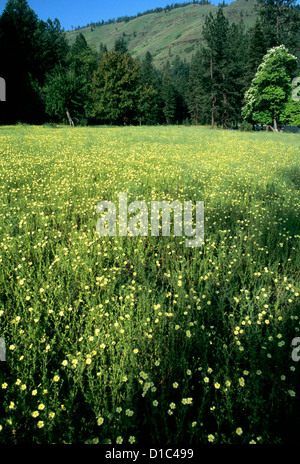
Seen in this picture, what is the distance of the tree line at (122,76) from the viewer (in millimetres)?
36625

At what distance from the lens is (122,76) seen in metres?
51.4

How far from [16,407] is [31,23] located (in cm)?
6359

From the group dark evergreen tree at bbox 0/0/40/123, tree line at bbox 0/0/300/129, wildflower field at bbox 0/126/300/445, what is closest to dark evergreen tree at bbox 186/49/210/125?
tree line at bbox 0/0/300/129

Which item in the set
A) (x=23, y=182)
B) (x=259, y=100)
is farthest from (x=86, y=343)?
(x=259, y=100)

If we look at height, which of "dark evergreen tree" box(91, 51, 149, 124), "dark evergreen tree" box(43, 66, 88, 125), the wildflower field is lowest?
the wildflower field

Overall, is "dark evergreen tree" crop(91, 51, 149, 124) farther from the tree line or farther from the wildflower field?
the wildflower field

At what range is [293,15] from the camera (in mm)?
40312

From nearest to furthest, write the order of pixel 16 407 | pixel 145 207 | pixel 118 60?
pixel 16 407 < pixel 145 207 < pixel 118 60

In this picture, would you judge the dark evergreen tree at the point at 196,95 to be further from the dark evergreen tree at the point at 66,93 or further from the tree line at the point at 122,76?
the dark evergreen tree at the point at 66,93

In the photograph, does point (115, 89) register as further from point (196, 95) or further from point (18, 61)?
point (196, 95)

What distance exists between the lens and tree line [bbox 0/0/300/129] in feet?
120
